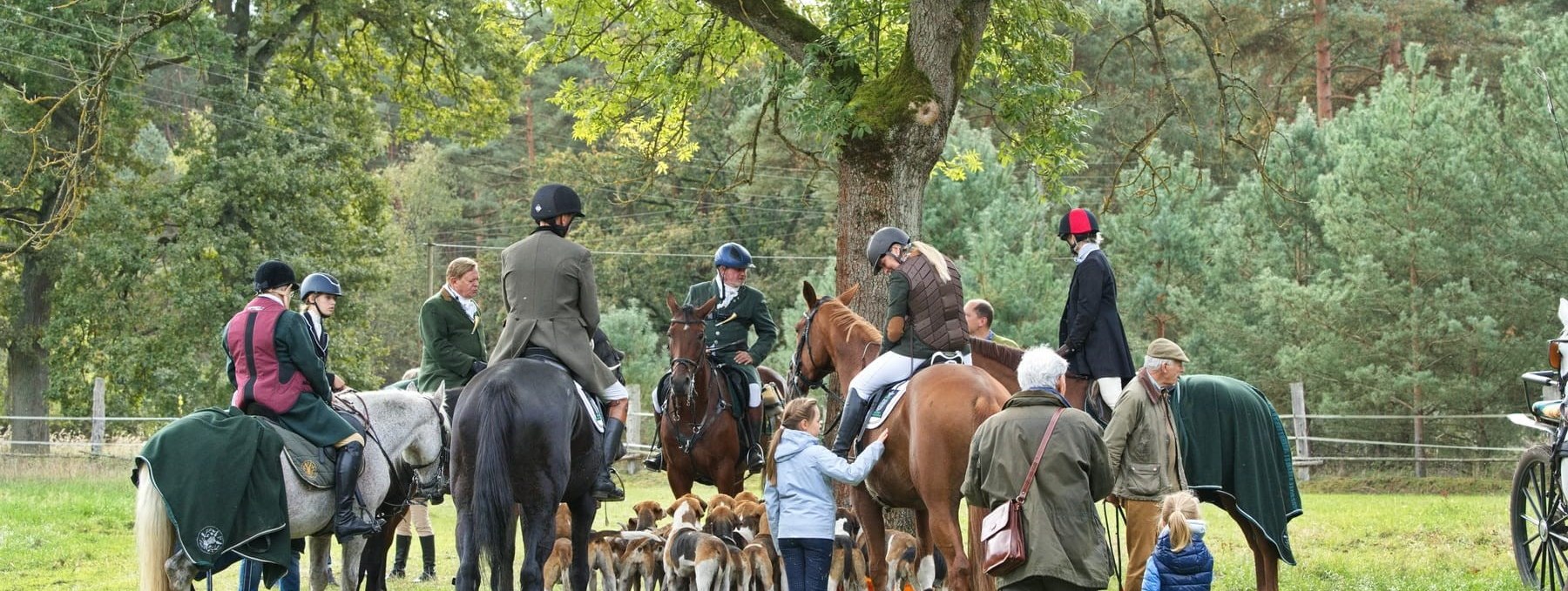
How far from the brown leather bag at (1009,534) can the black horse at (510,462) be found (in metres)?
2.63

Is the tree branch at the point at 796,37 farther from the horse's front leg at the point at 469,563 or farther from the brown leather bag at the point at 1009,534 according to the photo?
the brown leather bag at the point at 1009,534

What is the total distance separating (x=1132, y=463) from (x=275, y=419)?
16.2 feet

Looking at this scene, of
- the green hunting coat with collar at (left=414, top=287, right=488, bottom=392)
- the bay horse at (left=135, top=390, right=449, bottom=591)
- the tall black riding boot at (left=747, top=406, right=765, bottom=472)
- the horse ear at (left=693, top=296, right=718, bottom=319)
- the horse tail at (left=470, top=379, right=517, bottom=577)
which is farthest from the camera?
the tall black riding boot at (left=747, top=406, right=765, bottom=472)

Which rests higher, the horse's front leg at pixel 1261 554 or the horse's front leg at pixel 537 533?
the horse's front leg at pixel 537 533

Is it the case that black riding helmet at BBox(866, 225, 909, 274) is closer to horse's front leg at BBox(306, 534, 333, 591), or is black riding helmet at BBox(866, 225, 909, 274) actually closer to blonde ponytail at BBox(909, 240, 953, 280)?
blonde ponytail at BBox(909, 240, 953, 280)

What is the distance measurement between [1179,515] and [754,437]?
5.18 m

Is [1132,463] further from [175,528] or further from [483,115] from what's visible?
[483,115]

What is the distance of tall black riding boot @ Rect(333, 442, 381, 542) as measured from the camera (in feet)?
28.2

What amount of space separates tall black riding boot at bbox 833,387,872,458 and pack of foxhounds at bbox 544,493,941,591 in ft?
2.09

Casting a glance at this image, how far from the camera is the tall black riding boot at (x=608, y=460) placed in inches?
345

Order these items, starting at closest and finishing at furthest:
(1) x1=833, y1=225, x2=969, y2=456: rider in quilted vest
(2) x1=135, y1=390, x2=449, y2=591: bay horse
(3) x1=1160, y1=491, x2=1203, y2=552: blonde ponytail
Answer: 1. (3) x1=1160, y1=491, x2=1203, y2=552: blonde ponytail
2. (2) x1=135, y1=390, x2=449, y2=591: bay horse
3. (1) x1=833, y1=225, x2=969, y2=456: rider in quilted vest

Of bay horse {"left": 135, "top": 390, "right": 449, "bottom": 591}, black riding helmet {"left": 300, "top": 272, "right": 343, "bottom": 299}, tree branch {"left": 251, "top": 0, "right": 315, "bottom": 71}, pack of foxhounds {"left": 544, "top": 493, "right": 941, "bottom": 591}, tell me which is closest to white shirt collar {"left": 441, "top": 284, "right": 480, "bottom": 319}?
bay horse {"left": 135, "top": 390, "right": 449, "bottom": 591}

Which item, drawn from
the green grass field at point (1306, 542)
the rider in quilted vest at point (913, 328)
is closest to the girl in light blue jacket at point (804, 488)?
the rider in quilted vest at point (913, 328)

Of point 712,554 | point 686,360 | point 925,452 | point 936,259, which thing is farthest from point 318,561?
point 936,259
